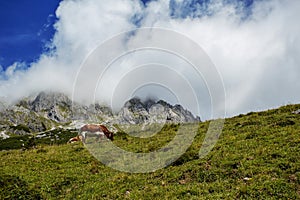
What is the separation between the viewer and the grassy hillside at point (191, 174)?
13891mm

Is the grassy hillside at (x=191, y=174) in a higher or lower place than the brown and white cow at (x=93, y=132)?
lower

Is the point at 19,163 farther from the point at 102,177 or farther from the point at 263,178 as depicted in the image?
the point at 263,178

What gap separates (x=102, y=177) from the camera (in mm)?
18469

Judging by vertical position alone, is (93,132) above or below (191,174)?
above

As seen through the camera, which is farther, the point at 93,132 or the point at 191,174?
the point at 93,132

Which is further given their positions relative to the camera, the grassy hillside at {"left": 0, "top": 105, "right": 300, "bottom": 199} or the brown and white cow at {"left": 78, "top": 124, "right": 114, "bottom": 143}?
the brown and white cow at {"left": 78, "top": 124, "right": 114, "bottom": 143}

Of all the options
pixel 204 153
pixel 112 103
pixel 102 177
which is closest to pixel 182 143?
pixel 204 153

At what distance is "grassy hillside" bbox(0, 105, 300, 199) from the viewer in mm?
13891

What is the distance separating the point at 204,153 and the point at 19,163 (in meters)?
12.5

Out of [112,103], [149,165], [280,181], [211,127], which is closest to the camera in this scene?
[280,181]

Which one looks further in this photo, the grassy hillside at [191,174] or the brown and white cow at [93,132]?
the brown and white cow at [93,132]

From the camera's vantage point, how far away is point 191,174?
54.2 ft

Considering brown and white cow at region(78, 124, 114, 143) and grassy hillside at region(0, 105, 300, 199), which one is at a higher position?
brown and white cow at region(78, 124, 114, 143)

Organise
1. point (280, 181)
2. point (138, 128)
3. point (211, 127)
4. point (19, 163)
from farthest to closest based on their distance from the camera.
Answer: point (138, 128), point (211, 127), point (19, 163), point (280, 181)
